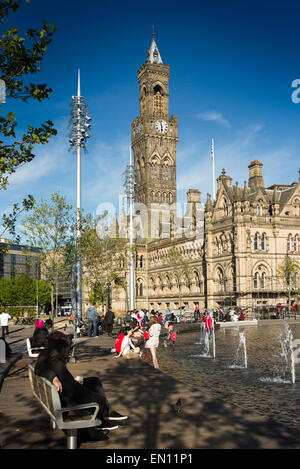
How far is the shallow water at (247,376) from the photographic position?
10.8 meters

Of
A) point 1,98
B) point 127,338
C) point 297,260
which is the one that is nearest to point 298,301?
point 297,260

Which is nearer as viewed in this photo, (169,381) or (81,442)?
(81,442)

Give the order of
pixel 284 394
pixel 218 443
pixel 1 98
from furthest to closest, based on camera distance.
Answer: pixel 284 394, pixel 1 98, pixel 218 443

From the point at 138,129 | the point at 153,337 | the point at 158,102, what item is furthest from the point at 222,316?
the point at 158,102

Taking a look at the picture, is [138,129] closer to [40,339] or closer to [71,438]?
[40,339]

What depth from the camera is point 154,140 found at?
110 metres

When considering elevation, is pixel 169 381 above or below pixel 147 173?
below

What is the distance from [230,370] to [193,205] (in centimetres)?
7566

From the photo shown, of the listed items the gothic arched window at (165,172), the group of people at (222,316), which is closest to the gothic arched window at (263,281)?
the group of people at (222,316)

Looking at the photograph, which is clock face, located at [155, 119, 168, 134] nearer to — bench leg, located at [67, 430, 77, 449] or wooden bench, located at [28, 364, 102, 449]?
wooden bench, located at [28, 364, 102, 449]

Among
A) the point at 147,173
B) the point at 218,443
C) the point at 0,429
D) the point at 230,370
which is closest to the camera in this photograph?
the point at 218,443

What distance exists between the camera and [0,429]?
8.26 metres

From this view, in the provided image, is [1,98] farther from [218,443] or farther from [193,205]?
[193,205]

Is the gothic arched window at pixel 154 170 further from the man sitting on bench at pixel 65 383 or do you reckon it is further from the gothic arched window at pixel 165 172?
the man sitting on bench at pixel 65 383
